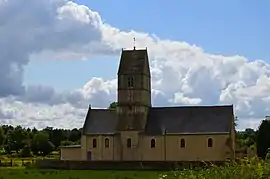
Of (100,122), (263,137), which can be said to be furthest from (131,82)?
(263,137)

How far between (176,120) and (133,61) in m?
10.3

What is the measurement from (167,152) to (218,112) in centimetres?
851

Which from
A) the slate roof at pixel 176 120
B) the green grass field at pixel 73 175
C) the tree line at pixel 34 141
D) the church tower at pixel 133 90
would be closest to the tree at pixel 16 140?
the tree line at pixel 34 141

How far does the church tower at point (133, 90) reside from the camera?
87.4m

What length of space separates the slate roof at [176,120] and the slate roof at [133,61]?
5.94m

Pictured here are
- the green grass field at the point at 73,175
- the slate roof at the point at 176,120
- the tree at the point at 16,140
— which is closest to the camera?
the green grass field at the point at 73,175

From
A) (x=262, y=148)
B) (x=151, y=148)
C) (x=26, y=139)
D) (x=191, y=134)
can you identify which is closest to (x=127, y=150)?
(x=151, y=148)

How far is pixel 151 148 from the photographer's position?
8538cm

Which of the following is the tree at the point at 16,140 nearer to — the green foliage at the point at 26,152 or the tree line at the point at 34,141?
the tree line at the point at 34,141

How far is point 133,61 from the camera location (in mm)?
90062

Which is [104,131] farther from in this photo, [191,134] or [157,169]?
[157,169]

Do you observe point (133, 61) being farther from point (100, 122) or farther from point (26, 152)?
point (26, 152)

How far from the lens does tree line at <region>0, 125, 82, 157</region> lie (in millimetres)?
125375

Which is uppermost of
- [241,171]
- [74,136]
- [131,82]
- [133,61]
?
[133,61]
